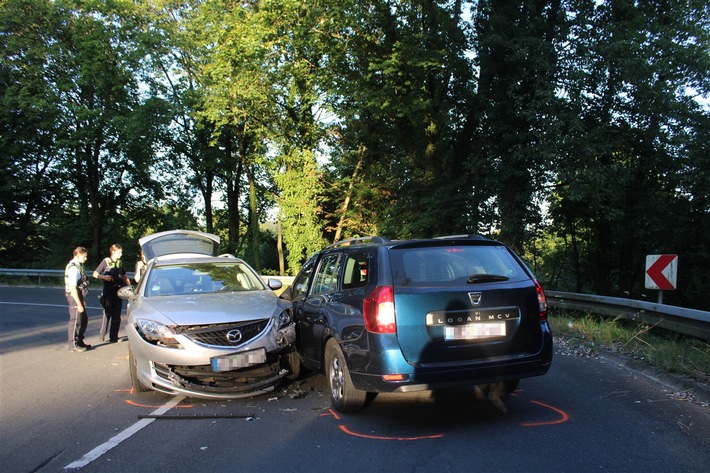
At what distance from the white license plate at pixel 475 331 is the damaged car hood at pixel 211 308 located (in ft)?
7.37

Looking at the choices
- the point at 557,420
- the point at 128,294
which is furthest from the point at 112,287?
the point at 557,420

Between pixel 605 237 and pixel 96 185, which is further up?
pixel 96 185

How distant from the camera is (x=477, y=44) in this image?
52.7 ft

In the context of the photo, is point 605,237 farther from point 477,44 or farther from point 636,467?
point 636,467

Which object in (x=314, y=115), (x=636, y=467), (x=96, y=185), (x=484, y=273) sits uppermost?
(x=314, y=115)

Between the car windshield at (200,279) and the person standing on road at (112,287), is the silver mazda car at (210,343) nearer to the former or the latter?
the car windshield at (200,279)

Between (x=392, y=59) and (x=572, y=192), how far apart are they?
6.65 m

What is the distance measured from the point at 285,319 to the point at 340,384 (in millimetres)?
1295

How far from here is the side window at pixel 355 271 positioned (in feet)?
17.2

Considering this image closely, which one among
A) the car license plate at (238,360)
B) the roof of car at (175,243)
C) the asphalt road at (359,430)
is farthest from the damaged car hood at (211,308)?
the roof of car at (175,243)

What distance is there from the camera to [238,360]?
567cm

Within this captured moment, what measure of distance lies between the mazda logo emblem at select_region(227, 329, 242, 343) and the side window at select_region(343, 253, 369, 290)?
1263mm

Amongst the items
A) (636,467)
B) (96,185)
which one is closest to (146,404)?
(636,467)

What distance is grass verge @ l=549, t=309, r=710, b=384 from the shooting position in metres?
6.27
